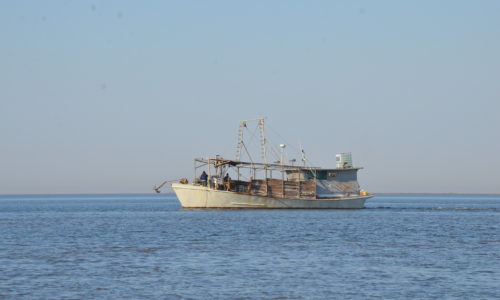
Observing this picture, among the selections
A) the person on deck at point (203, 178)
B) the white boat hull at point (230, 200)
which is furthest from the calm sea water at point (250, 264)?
the person on deck at point (203, 178)

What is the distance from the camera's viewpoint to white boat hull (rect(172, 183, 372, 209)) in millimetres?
85369

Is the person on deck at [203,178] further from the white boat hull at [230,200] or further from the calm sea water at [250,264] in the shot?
the calm sea water at [250,264]

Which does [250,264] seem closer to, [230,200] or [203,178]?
[230,200]

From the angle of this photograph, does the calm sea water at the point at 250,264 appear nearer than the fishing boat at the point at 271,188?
Yes

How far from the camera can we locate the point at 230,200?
86000mm

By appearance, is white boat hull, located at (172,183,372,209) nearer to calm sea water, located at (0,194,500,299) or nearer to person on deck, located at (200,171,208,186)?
person on deck, located at (200,171,208,186)

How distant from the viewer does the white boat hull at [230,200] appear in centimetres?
8537

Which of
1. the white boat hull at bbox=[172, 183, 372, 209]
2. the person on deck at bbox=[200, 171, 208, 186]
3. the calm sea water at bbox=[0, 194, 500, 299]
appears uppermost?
the person on deck at bbox=[200, 171, 208, 186]

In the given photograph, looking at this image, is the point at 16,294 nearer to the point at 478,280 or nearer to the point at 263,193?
the point at 478,280

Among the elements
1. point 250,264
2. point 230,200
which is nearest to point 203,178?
point 230,200

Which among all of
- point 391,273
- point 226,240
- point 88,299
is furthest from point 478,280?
point 226,240

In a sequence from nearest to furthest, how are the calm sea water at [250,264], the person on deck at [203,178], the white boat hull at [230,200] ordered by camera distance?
the calm sea water at [250,264] → the white boat hull at [230,200] → the person on deck at [203,178]

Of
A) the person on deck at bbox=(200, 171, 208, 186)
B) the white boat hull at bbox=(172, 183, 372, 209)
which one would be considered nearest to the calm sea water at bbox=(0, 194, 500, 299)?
the white boat hull at bbox=(172, 183, 372, 209)

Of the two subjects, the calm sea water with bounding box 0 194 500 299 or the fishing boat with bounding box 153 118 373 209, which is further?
the fishing boat with bounding box 153 118 373 209
